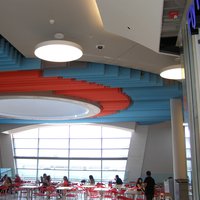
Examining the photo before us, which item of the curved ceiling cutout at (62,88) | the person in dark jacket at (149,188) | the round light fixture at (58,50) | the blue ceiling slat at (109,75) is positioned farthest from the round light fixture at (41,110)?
the round light fixture at (58,50)

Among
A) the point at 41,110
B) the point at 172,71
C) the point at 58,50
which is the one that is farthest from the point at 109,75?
the point at 41,110

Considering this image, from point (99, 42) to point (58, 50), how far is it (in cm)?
105

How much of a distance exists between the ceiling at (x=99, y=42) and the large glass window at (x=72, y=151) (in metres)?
12.8

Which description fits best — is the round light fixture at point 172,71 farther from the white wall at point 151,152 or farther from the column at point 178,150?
the white wall at point 151,152

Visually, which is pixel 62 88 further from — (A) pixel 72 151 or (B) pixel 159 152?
(A) pixel 72 151

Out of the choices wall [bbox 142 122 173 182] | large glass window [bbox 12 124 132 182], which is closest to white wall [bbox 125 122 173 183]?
wall [bbox 142 122 173 182]

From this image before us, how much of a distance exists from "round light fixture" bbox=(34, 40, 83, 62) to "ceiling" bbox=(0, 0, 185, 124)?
0.32 m

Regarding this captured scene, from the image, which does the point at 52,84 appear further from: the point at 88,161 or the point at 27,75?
the point at 88,161

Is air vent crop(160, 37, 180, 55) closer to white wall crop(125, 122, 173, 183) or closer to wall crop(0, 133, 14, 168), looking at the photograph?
white wall crop(125, 122, 173, 183)

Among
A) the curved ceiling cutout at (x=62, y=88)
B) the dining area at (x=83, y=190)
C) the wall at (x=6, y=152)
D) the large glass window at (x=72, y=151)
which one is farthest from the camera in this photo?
the large glass window at (x=72, y=151)

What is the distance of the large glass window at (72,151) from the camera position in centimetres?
2444

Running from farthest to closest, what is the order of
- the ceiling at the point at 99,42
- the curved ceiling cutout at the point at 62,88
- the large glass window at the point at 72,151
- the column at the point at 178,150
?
1. the large glass window at the point at 72,151
2. the column at the point at 178,150
3. the curved ceiling cutout at the point at 62,88
4. the ceiling at the point at 99,42

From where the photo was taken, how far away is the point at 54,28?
6.53 meters

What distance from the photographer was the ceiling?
5250 millimetres
